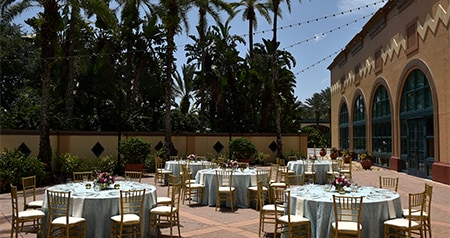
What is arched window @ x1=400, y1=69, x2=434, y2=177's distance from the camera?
56.4ft

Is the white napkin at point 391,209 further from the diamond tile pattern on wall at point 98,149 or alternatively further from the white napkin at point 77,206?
the diamond tile pattern on wall at point 98,149

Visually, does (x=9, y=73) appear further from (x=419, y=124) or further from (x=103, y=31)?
(x=419, y=124)

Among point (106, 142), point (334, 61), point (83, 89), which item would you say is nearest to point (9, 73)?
point (83, 89)

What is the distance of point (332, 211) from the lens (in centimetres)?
666

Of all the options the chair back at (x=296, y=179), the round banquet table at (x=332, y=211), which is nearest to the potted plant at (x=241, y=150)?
the chair back at (x=296, y=179)

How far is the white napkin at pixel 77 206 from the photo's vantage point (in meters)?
6.99

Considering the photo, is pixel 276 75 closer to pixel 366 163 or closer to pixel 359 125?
pixel 359 125

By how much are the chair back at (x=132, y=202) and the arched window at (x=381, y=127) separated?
1845cm

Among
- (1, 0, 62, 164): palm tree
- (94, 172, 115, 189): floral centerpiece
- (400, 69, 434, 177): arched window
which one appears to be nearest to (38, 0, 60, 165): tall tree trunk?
(1, 0, 62, 164): palm tree

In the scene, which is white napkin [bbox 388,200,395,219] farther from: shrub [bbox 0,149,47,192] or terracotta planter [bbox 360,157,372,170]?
terracotta planter [bbox 360,157,372,170]

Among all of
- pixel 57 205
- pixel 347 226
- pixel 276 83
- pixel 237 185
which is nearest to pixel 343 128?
pixel 276 83

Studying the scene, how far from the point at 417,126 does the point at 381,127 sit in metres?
5.78

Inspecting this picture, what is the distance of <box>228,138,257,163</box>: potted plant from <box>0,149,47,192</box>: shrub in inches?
456

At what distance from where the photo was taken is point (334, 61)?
36031mm
